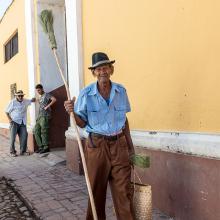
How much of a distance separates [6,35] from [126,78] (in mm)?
9242

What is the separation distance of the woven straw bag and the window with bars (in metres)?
9.46

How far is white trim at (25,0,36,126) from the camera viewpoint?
9.13 m

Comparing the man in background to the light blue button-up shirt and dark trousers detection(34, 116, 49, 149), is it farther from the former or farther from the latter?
the light blue button-up shirt

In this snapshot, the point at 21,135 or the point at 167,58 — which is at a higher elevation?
the point at 167,58

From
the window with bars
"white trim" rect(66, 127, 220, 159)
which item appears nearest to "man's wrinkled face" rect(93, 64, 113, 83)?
"white trim" rect(66, 127, 220, 159)

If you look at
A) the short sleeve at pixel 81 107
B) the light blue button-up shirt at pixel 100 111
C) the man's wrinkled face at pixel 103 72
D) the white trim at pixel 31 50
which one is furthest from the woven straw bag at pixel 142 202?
the white trim at pixel 31 50

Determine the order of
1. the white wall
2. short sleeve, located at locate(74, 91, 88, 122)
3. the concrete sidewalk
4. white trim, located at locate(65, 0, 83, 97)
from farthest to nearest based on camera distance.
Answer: the white wall
white trim, located at locate(65, 0, 83, 97)
the concrete sidewalk
short sleeve, located at locate(74, 91, 88, 122)

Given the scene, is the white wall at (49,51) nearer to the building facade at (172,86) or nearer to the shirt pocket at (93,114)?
the building facade at (172,86)

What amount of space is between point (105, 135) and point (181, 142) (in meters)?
0.91

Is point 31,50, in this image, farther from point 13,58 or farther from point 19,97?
point 13,58

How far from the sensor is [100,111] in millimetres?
3447

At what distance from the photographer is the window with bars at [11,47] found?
12.1 metres

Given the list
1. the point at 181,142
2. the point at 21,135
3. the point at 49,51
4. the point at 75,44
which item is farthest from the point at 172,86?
the point at 21,135

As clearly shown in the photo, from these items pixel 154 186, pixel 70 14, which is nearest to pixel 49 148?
pixel 70 14
